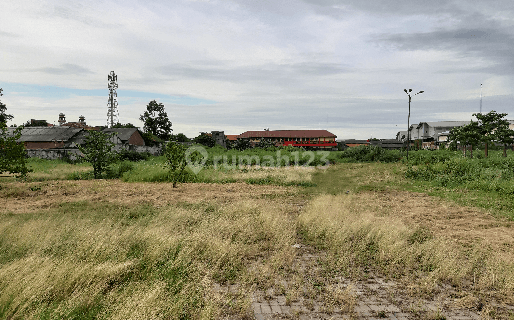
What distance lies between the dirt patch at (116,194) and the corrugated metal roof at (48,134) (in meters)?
38.3

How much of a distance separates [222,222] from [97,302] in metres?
4.27

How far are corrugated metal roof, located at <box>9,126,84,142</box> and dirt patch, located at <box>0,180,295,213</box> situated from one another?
3827 centimetres

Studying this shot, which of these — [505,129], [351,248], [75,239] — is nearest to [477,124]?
[505,129]

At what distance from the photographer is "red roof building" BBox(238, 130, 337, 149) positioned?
7218cm

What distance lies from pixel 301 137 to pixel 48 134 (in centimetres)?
5020

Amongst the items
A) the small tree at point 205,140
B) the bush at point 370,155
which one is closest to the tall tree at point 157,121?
the small tree at point 205,140

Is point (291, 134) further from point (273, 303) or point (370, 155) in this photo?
point (273, 303)

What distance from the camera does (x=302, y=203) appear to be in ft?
42.4

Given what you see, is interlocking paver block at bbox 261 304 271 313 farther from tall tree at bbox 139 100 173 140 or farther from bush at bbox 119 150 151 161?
tall tree at bbox 139 100 173 140

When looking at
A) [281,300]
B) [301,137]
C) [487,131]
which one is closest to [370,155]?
[487,131]

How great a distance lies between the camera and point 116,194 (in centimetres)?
1382

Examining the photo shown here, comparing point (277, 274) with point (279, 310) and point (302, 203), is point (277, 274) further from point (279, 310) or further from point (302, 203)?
point (302, 203)

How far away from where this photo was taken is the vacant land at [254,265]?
14.8 ft

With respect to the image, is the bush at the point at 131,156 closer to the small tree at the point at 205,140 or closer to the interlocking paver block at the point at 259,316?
the small tree at the point at 205,140
